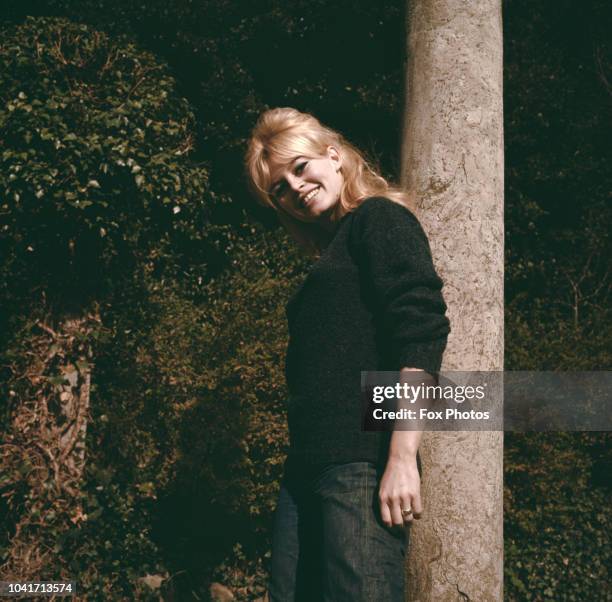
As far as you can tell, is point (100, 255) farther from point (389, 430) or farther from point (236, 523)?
point (389, 430)

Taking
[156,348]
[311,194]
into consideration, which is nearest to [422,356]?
[311,194]

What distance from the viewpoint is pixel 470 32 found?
2389 mm

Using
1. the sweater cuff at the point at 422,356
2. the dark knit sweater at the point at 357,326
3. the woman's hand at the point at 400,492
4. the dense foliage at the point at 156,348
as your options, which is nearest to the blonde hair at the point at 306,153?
the dark knit sweater at the point at 357,326

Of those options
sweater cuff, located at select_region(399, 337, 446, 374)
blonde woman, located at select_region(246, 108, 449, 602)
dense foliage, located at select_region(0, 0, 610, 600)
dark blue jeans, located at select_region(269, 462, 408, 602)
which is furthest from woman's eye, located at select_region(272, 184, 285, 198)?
dense foliage, located at select_region(0, 0, 610, 600)

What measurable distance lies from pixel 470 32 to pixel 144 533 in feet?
13.2

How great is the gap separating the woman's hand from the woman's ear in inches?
36.4

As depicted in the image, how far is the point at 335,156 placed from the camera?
6.82 feet

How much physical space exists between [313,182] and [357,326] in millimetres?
514

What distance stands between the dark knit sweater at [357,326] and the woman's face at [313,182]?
0.54 ft

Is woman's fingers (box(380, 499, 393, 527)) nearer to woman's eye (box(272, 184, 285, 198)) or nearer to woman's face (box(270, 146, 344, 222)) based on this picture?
woman's face (box(270, 146, 344, 222))

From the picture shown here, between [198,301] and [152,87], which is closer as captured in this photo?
[152,87]

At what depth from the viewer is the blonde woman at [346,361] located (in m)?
1.62

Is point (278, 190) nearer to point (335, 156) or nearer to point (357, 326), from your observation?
point (335, 156)

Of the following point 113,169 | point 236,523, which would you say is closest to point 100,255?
point 113,169
